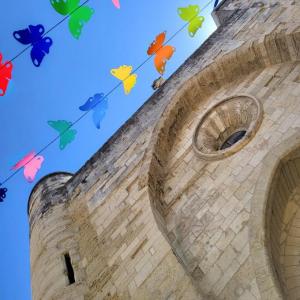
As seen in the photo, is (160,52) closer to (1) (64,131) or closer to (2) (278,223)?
(1) (64,131)

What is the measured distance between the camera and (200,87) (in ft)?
23.9

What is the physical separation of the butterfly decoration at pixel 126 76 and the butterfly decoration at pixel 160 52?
55 cm

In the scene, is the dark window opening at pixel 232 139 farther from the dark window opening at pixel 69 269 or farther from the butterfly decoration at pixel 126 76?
the dark window opening at pixel 69 269

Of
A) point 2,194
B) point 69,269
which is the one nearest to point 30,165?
point 2,194

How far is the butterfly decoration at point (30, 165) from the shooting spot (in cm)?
758

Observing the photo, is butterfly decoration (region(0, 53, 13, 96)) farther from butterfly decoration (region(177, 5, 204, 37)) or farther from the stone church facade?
butterfly decoration (region(177, 5, 204, 37))

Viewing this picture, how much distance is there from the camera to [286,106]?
17.9 ft

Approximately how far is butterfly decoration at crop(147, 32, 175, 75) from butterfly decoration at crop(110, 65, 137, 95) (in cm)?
55

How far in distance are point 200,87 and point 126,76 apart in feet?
5.20

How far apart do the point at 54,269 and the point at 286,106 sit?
4430 mm

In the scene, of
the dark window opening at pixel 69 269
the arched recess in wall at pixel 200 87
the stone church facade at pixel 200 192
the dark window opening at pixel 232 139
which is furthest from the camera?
the dark window opening at pixel 232 139

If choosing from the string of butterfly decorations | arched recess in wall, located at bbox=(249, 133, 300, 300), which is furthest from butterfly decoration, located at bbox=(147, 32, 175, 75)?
arched recess in wall, located at bbox=(249, 133, 300, 300)

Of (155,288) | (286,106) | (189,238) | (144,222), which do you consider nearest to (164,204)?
(144,222)

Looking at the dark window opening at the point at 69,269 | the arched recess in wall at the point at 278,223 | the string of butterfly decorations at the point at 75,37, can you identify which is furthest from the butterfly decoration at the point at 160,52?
the dark window opening at the point at 69,269
